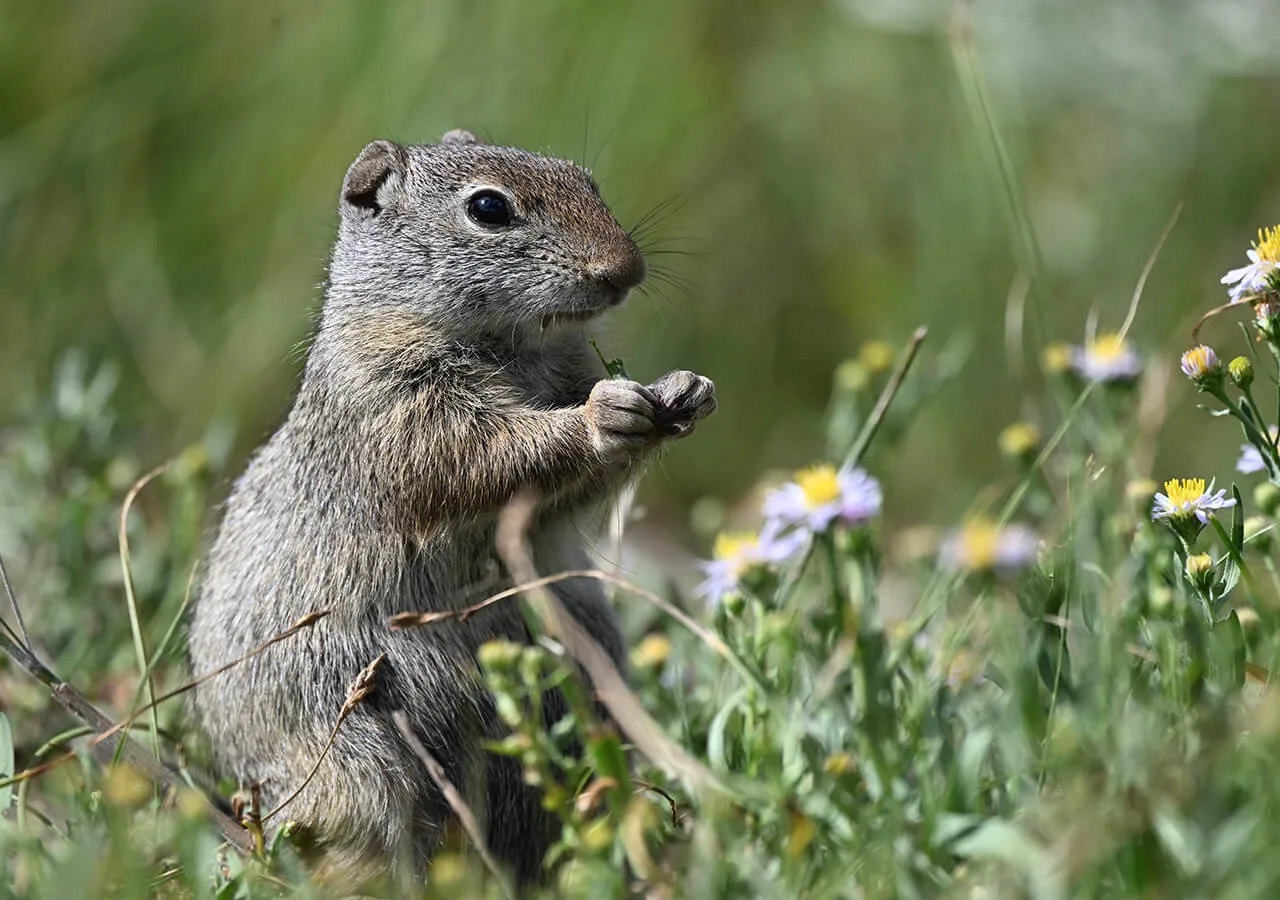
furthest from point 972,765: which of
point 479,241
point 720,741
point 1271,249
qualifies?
point 479,241

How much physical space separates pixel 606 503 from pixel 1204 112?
464 cm

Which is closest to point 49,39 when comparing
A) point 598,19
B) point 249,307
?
point 249,307

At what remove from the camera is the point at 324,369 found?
4.11 metres

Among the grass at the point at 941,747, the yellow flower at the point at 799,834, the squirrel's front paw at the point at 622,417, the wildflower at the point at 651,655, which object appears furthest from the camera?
the squirrel's front paw at the point at 622,417

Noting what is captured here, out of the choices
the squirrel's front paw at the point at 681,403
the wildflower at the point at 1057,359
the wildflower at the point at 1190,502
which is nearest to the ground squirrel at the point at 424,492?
the squirrel's front paw at the point at 681,403

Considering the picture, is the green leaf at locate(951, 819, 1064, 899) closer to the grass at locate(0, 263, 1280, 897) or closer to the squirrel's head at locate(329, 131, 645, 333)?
the grass at locate(0, 263, 1280, 897)

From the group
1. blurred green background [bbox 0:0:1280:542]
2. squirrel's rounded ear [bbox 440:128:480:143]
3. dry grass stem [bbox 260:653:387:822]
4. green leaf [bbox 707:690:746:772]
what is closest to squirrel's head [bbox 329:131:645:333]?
squirrel's rounded ear [bbox 440:128:480:143]

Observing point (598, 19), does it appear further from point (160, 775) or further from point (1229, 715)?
point (1229, 715)

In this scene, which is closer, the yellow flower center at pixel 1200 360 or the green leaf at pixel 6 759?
the yellow flower center at pixel 1200 360

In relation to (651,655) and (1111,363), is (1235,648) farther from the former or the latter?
(651,655)

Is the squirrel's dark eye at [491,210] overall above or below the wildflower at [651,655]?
above

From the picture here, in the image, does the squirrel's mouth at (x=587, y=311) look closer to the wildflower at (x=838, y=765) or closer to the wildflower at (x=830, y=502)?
the wildflower at (x=830, y=502)

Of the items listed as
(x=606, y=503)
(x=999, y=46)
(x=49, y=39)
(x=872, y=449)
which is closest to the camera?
(x=606, y=503)

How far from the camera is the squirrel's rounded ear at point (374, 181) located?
4375 millimetres
